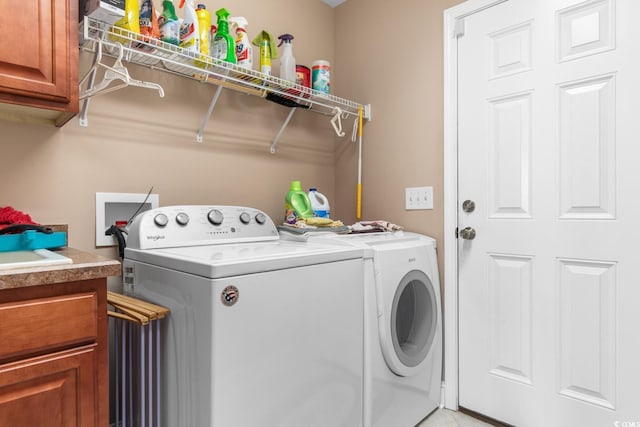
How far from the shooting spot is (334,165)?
2619mm

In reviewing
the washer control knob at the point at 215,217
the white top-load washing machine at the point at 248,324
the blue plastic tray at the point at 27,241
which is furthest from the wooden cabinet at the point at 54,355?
the washer control knob at the point at 215,217

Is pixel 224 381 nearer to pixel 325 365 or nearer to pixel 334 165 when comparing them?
pixel 325 365

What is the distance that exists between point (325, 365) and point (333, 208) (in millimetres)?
1403

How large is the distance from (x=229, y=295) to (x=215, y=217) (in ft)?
1.97

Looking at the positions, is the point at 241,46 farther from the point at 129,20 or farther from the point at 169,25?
the point at 129,20

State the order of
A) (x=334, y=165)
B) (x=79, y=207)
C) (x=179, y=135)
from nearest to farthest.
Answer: (x=79, y=207) → (x=179, y=135) → (x=334, y=165)

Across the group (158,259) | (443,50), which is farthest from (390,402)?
(443,50)

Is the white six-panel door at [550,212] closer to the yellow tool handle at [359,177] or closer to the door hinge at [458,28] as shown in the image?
the door hinge at [458,28]

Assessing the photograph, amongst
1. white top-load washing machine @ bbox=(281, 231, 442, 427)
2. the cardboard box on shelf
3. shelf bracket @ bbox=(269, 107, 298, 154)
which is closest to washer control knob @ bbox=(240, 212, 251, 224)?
white top-load washing machine @ bbox=(281, 231, 442, 427)

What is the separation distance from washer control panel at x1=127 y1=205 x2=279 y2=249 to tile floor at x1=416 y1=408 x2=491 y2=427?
1173 mm

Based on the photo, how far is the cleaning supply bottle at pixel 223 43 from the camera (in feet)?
5.51

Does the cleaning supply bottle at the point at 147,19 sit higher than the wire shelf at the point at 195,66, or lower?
higher

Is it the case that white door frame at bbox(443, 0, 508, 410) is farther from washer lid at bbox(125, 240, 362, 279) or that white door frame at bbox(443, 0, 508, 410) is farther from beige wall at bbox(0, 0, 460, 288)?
washer lid at bbox(125, 240, 362, 279)

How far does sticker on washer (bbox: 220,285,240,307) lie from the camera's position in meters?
1.07
